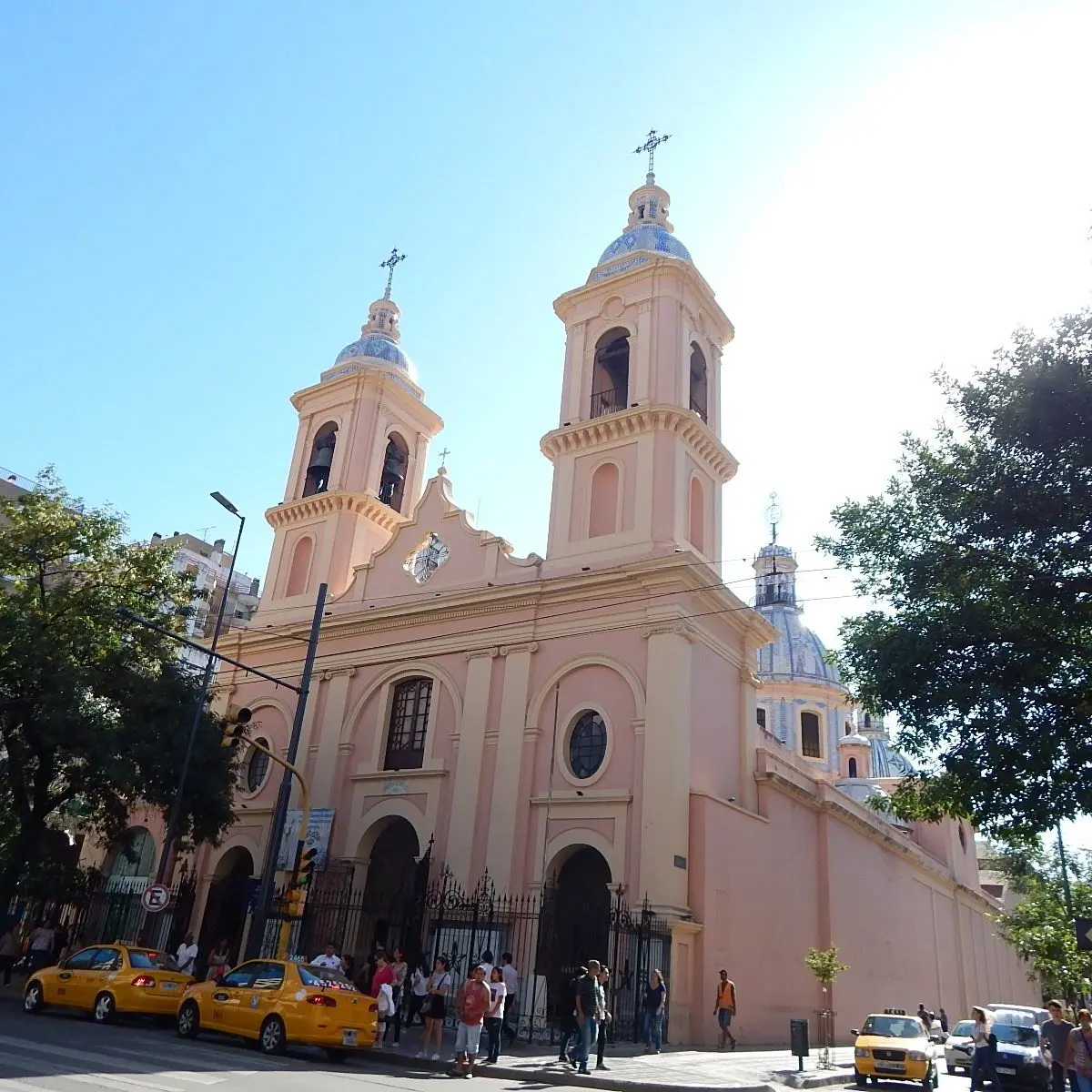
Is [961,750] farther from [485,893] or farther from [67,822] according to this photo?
[67,822]

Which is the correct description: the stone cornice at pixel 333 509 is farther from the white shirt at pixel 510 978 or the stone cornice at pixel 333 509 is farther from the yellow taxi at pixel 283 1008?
the yellow taxi at pixel 283 1008

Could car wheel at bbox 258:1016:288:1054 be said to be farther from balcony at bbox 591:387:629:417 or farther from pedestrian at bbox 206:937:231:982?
balcony at bbox 591:387:629:417

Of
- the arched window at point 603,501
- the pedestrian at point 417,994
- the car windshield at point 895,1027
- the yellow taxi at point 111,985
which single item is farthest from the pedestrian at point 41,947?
the car windshield at point 895,1027

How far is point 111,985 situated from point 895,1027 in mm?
12799

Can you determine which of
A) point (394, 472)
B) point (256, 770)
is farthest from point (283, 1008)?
point (394, 472)

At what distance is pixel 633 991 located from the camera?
57.7 ft

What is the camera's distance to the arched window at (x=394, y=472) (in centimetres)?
3133

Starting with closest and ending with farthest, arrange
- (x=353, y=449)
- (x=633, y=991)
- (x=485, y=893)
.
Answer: (x=633, y=991) → (x=485, y=893) → (x=353, y=449)

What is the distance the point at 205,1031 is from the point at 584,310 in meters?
19.6

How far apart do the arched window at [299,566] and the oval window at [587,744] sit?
37.3 feet

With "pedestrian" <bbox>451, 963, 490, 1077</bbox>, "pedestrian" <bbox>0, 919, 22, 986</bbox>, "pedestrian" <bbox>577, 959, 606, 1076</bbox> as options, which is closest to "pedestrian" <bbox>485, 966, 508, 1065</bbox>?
"pedestrian" <bbox>451, 963, 490, 1077</bbox>

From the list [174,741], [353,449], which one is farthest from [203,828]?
[353,449]

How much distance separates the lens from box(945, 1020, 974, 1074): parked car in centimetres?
2119

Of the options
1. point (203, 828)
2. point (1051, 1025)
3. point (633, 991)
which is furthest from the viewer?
point (203, 828)
